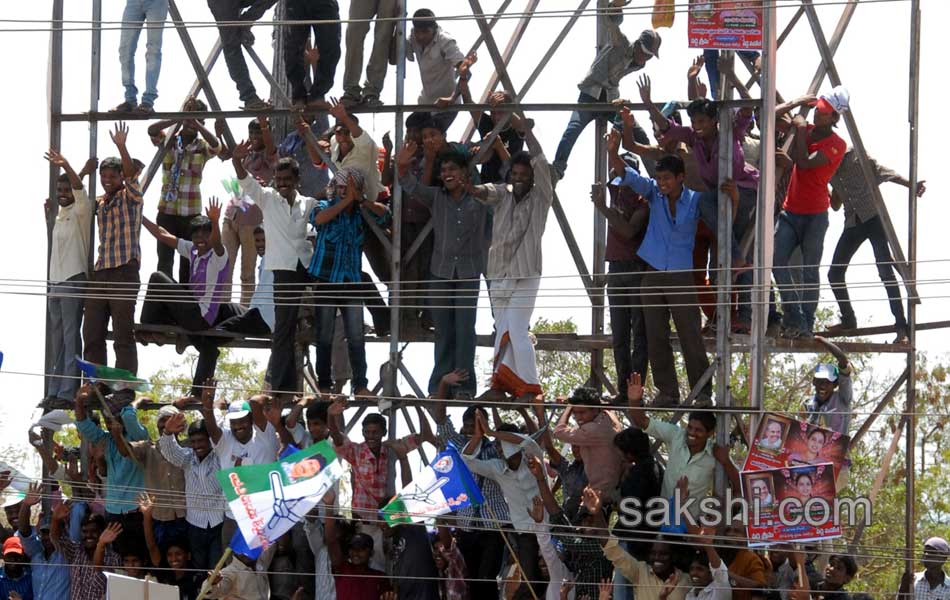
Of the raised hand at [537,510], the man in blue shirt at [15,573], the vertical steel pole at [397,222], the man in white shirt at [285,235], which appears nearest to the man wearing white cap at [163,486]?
the man in white shirt at [285,235]

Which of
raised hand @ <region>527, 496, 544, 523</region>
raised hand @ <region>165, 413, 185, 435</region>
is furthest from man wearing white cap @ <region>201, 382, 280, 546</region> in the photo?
raised hand @ <region>527, 496, 544, 523</region>

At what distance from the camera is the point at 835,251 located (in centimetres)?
1739

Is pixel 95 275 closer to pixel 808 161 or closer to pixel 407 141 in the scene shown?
pixel 407 141

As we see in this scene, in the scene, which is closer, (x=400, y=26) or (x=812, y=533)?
(x=812, y=533)

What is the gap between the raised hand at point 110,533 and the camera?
16906 mm

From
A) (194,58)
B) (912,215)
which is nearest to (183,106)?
(194,58)

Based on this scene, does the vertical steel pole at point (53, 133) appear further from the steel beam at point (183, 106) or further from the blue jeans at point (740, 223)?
the blue jeans at point (740, 223)

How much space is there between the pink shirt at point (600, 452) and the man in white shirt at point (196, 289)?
3.60 m

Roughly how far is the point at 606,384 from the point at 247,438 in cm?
348

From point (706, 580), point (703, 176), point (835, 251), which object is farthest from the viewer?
point (835, 251)

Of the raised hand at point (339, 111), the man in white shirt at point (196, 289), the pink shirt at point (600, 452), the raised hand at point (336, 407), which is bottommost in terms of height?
the pink shirt at point (600, 452)

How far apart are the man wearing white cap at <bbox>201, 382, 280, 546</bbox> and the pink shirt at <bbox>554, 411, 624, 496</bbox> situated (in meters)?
2.46

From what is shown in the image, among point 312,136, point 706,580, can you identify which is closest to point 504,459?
point 706,580

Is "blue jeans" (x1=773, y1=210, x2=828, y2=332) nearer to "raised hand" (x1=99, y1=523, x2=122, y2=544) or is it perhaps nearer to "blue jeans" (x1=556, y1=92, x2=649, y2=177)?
"blue jeans" (x1=556, y1=92, x2=649, y2=177)
